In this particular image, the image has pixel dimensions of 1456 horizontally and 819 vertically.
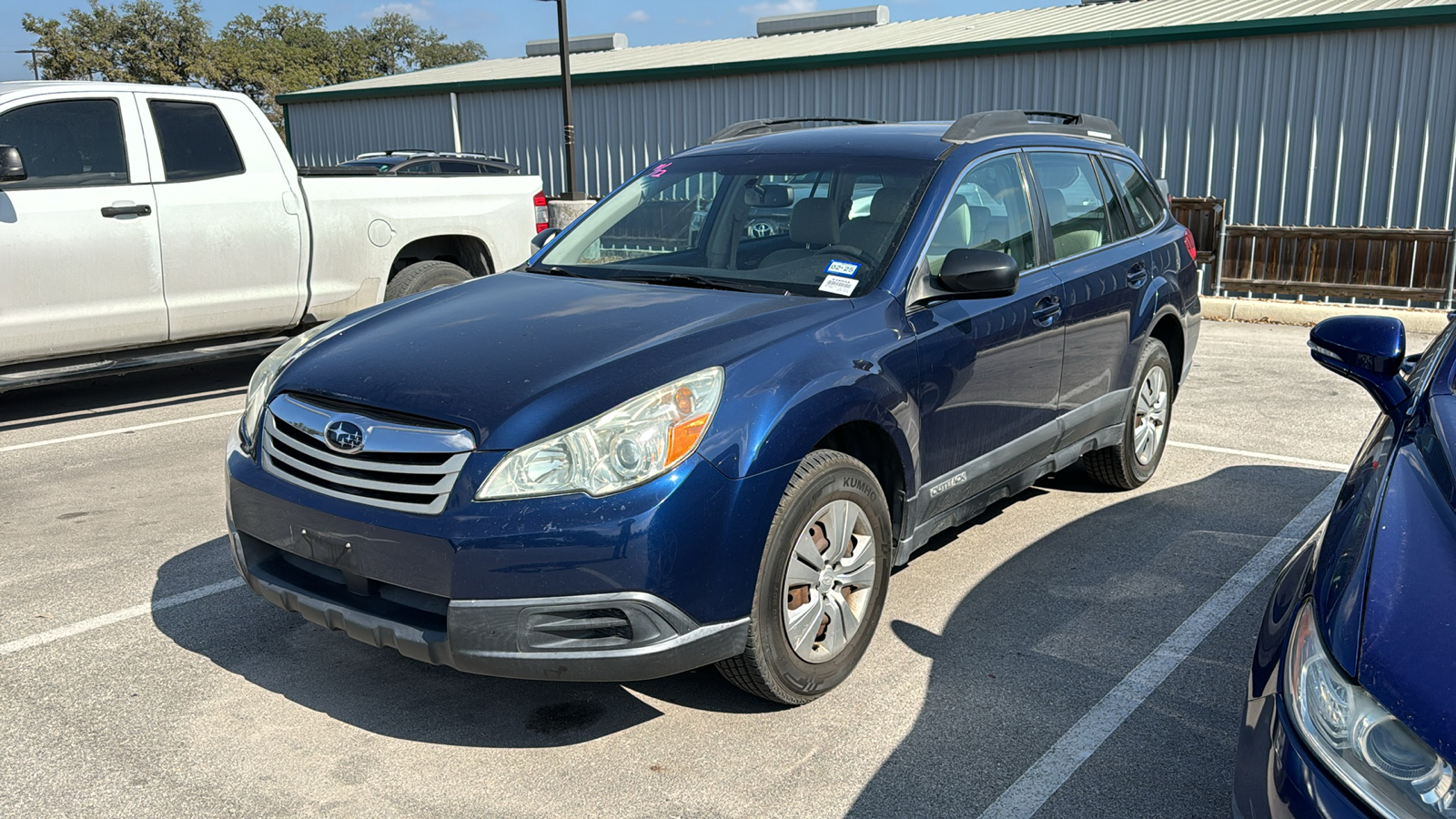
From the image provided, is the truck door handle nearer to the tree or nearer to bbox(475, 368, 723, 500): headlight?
bbox(475, 368, 723, 500): headlight

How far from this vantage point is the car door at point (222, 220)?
284 inches

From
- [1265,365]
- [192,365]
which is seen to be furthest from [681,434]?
[1265,365]

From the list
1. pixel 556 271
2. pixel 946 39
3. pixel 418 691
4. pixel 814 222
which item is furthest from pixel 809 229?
pixel 946 39

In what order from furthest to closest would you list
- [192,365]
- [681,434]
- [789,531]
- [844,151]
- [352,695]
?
[192,365] → [844,151] → [352,695] → [789,531] → [681,434]

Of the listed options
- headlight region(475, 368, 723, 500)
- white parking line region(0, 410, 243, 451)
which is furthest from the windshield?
white parking line region(0, 410, 243, 451)

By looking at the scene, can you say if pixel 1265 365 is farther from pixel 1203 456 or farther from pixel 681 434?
pixel 681 434

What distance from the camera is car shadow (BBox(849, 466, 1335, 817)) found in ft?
10.2

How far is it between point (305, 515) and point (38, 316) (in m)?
4.52

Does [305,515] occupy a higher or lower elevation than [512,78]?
lower

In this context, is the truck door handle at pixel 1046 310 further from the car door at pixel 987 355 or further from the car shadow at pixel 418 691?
the car shadow at pixel 418 691

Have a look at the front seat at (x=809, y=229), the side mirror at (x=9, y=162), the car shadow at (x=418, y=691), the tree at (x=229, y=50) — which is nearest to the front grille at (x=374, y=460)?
the car shadow at (x=418, y=691)

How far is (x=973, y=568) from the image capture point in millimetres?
4750

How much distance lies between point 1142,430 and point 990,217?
1.93m

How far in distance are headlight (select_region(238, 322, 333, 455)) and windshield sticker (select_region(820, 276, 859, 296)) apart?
1.75m
